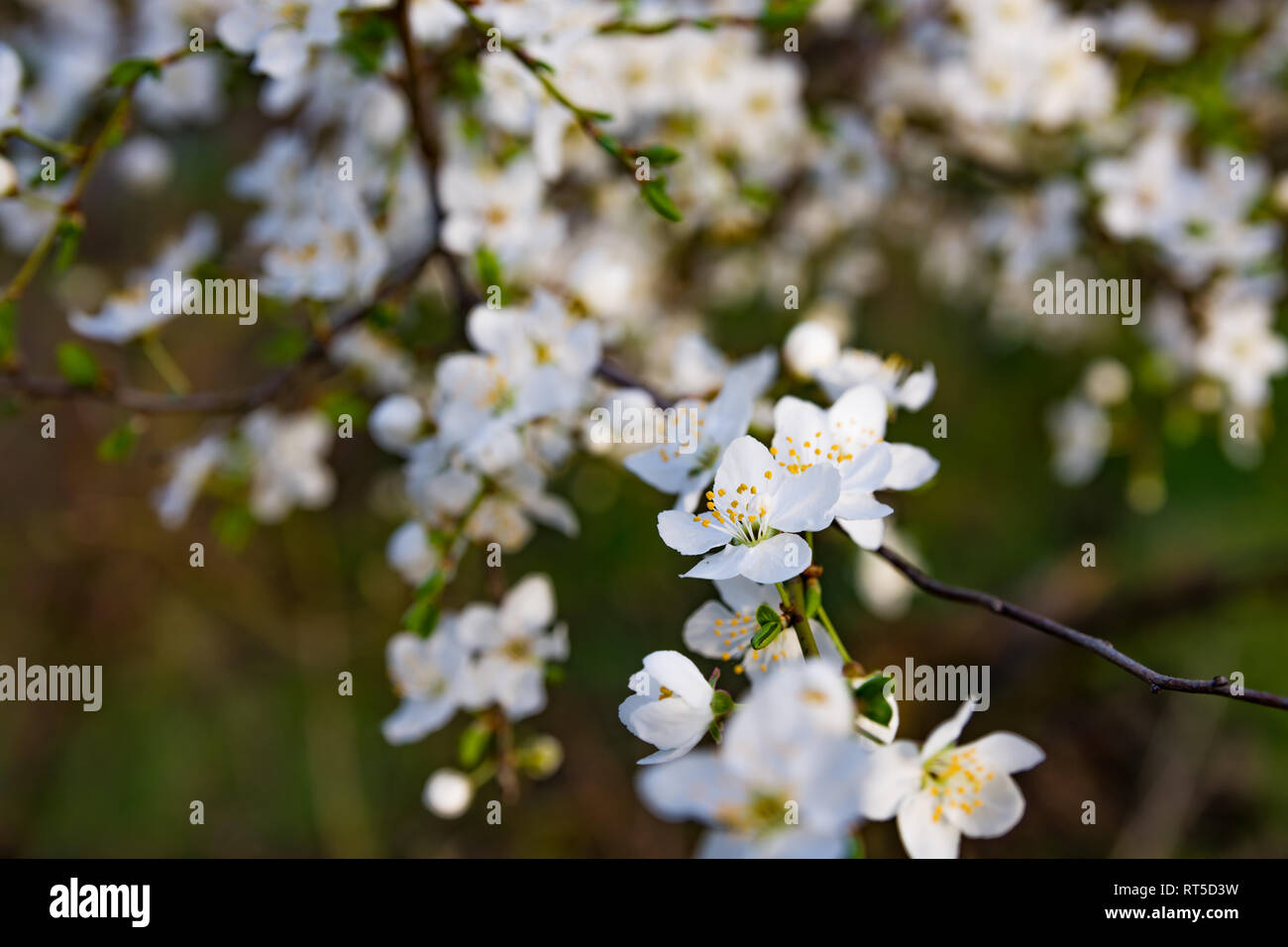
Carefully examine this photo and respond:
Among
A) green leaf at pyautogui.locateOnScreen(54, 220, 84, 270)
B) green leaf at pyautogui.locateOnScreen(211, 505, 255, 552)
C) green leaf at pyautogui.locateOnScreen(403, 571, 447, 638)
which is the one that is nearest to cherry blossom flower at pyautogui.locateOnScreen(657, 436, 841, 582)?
green leaf at pyautogui.locateOnScreen(403, 571, 447, 638)

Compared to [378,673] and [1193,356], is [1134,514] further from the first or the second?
[378,673]

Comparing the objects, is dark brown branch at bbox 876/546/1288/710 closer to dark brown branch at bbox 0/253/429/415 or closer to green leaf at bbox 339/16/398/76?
dark brown branch at bbox 0/253/429/415

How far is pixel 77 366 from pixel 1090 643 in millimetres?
1264

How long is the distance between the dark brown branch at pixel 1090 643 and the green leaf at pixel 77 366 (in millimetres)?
1057

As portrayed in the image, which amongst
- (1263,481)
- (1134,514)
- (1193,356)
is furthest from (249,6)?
(1263,481)

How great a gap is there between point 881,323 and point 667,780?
9.80 feet

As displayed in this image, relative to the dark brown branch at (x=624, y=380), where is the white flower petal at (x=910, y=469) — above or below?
below

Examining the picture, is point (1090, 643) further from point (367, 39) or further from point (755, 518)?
point (367, 39)

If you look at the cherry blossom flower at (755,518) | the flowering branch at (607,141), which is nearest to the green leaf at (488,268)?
the flowering branch at (607,141)

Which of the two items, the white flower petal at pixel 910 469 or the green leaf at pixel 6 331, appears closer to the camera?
the white flower petal at pixel 910 469

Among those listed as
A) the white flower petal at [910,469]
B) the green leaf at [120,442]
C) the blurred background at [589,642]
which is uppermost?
the green leaf at [120,442]

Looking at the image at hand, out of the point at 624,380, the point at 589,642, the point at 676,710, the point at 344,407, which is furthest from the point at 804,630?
the point at 589,642

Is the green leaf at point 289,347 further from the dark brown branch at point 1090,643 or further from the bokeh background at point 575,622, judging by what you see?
the bokeh background at point 575,622

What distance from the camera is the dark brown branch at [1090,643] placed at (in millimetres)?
726
